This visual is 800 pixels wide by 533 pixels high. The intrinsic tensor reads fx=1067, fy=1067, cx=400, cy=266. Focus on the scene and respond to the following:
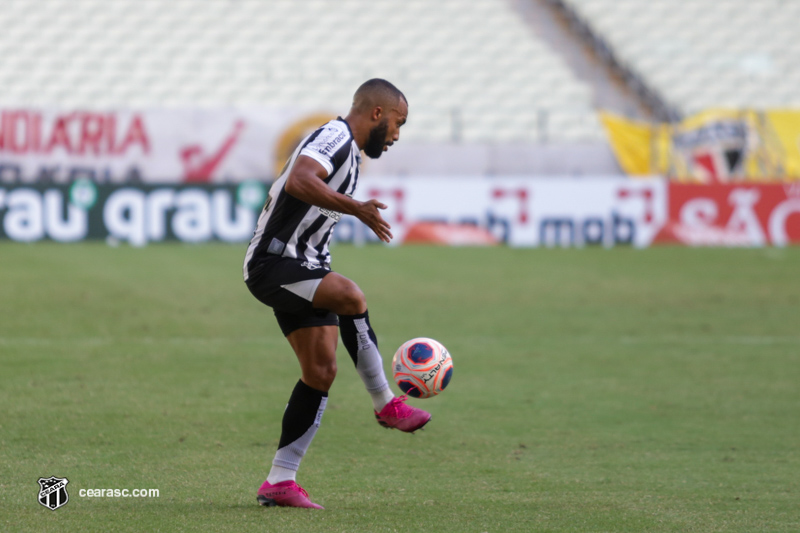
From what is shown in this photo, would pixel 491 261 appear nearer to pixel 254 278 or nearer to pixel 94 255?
pixel 94 255

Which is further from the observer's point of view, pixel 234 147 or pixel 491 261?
pixel 234 147

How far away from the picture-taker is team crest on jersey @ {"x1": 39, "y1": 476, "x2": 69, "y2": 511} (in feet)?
14.9

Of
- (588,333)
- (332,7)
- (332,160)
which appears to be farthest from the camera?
(332,7)

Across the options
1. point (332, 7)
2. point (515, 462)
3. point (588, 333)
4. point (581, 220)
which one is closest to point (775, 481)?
point (515, 462)

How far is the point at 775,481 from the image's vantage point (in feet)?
17.4

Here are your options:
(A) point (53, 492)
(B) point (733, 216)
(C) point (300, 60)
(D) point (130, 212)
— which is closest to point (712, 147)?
(B) point (733, 216)

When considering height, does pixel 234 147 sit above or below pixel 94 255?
above

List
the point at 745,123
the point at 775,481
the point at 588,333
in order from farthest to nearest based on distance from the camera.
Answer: the point at 745,123
the point at 588,333
the point at 775,481

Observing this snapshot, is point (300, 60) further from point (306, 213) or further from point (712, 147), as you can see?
point (306, 213)

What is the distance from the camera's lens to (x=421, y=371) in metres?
5.10

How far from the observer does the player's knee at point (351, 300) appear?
464 cm

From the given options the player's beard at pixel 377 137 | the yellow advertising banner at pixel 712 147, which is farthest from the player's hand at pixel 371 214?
the yellow advertising banner at pixel 712 147

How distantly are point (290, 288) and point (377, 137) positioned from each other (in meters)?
0.82

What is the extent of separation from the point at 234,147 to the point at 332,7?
266 inches
